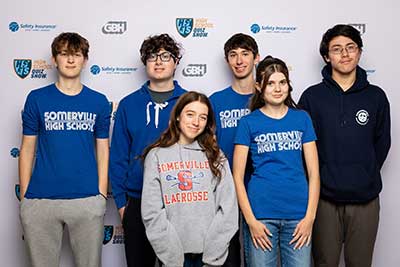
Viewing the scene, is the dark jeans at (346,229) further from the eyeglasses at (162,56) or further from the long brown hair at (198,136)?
the eyeglasses at (162,56)

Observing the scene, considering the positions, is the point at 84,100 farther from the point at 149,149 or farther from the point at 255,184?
the point at 255,184

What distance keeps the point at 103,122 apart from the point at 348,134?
1.11 metres

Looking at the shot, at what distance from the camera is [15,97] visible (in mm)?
2578

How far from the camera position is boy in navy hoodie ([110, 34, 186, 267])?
2135mm

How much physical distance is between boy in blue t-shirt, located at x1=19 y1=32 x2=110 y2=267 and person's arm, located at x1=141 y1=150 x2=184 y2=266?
16.4 inches

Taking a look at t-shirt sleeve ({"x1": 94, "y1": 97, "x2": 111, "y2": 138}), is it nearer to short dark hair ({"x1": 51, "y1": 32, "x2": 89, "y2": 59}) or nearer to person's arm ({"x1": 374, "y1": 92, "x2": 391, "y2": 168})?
short dark hair ({"x1": 51, "y1": 32, "x2": 89, "y2": 59})

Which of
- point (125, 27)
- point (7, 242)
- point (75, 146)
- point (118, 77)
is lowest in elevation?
point (7, 242)

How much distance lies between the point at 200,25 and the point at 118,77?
20.0 inches

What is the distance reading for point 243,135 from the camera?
2.02 meters

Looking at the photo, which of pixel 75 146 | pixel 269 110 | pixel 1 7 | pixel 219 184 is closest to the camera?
pixel 219 184

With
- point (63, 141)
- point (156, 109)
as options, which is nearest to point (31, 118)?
point (63, 141)

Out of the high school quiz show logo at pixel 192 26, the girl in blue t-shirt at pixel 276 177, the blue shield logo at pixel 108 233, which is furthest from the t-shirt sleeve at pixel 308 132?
the blue shield logo at pixel 108 233

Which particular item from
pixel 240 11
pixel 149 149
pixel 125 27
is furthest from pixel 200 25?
pixel 149 149

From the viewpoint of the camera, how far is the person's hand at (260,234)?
1943 millimetres
